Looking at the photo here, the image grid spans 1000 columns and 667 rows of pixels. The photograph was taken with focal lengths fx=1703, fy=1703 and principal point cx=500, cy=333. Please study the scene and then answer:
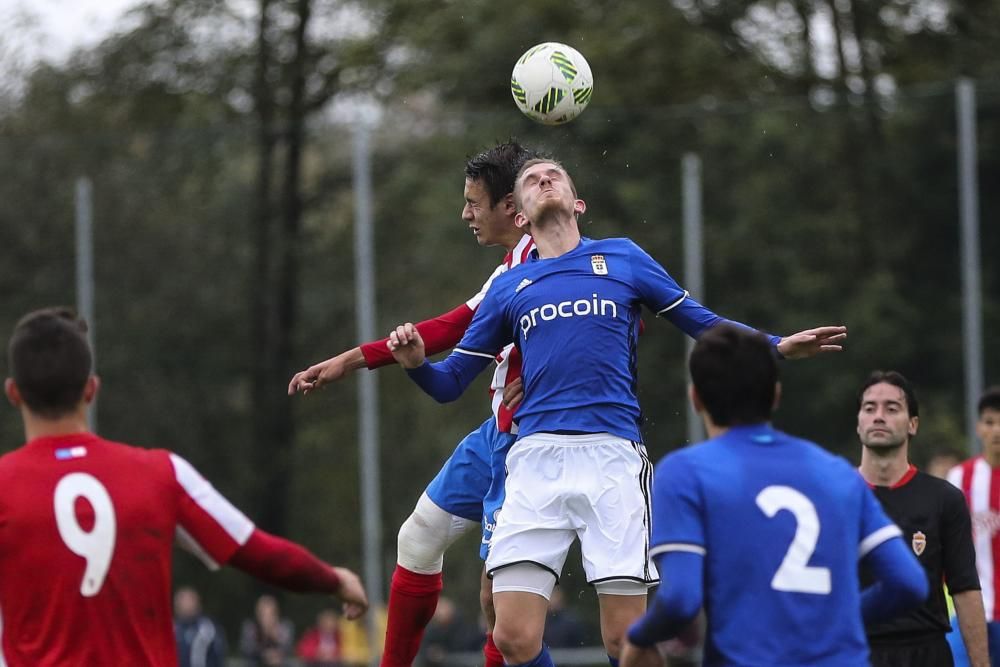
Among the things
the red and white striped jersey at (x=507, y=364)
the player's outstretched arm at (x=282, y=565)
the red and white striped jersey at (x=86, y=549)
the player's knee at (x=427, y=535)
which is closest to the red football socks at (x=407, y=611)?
the player's knee at (x=427, y=535)

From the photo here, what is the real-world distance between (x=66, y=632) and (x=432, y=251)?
1544cm

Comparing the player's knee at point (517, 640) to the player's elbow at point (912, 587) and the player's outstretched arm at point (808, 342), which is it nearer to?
the player's outstretched arm at point (808, 342)

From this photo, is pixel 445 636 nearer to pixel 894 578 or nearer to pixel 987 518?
pixel 987 518

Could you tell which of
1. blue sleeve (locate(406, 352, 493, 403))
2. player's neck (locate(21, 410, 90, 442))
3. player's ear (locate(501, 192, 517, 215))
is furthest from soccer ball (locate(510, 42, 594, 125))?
player's neck (locate(21, 410, 90, 442))

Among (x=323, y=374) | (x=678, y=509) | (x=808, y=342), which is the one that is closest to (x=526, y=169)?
(x=323, y=374)

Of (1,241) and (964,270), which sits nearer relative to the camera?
(964,270)

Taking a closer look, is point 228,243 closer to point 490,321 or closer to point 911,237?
point 911,237

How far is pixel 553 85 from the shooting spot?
7465mm

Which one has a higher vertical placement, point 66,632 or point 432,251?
point 432,251

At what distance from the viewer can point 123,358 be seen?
2067 centimetres

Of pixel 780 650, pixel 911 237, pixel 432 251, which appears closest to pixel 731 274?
pixel 911 237

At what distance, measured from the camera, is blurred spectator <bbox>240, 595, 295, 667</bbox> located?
1898 cm

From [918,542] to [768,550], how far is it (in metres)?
2.58

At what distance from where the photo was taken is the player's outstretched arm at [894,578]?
4547 mm
